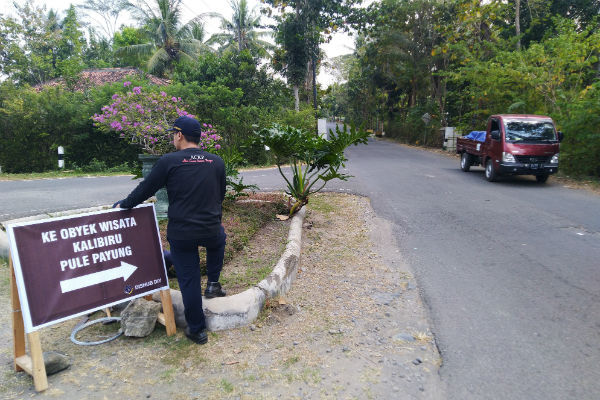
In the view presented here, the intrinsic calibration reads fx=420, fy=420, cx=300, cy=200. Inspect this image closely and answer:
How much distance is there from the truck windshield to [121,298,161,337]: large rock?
1164 cm

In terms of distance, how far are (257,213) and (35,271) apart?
427 cm

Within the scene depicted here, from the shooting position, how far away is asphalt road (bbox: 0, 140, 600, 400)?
124 inches

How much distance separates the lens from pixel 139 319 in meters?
3.71

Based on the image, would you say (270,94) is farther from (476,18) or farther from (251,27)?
(251,27)

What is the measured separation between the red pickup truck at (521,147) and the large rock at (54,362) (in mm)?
11896

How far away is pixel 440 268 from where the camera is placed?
5.45 meters

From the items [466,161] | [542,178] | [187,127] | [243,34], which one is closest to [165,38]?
[243,34]

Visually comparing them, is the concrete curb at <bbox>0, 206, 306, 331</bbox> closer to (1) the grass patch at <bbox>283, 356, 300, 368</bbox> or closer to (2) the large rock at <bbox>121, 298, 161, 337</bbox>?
(2) the large rock at <bbox>121, 298, 161, 337</bbox>

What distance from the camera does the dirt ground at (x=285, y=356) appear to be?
295 cm

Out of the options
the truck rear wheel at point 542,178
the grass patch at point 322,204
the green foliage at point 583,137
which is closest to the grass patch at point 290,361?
the grass patch at point 322,204

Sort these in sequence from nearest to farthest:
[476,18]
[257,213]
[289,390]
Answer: [289,390] < [257,213] < [476,18]

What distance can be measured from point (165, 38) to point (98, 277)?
1142 inches

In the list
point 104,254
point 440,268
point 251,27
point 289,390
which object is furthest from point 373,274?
point 251,27

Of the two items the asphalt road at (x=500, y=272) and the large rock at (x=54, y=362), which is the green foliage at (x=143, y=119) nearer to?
the asphalt road at (x=500, y=272)
